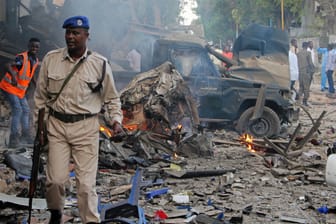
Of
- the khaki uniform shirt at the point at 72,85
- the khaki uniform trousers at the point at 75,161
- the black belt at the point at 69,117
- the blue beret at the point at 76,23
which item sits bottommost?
the khaki uniform trousers at the point at 75,161

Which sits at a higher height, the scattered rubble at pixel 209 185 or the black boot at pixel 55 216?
the black boot at pixel 55 216

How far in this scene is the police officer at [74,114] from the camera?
4.13 meters

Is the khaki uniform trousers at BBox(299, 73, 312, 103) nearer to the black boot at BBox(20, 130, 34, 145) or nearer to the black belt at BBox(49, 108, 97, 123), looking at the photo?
the black boot at BBox(20, 130, 34, 145)

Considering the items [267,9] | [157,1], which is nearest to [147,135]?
[157,1]

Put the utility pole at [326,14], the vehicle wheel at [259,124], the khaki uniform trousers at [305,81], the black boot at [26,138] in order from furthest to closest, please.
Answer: the utility pole at [326,14] → the khaki uniform trousers at [305,81] → the vehicle wheel at [259,124] → the black boot at [26,138]

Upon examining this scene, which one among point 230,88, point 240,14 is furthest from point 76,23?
point 240,14

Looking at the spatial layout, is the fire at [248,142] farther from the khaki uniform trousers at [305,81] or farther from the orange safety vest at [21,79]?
the khaki uniform trousers at [305,81]

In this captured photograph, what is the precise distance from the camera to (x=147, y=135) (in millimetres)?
8727

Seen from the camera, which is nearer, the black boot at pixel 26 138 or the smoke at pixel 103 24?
the black boot at pixel 26 138

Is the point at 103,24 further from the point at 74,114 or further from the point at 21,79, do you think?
Result: the point at 74,114

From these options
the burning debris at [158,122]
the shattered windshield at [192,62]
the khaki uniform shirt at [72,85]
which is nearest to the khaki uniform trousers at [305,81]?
the shattered windshield at [192,62]

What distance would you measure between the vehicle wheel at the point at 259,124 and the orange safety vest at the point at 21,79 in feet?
15.7

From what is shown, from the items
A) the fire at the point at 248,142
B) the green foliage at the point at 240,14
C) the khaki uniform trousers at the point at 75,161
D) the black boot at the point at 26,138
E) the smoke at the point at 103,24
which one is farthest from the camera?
the green foliage at the point at 240,14

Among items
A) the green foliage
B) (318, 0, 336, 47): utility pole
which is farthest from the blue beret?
the green foliage
